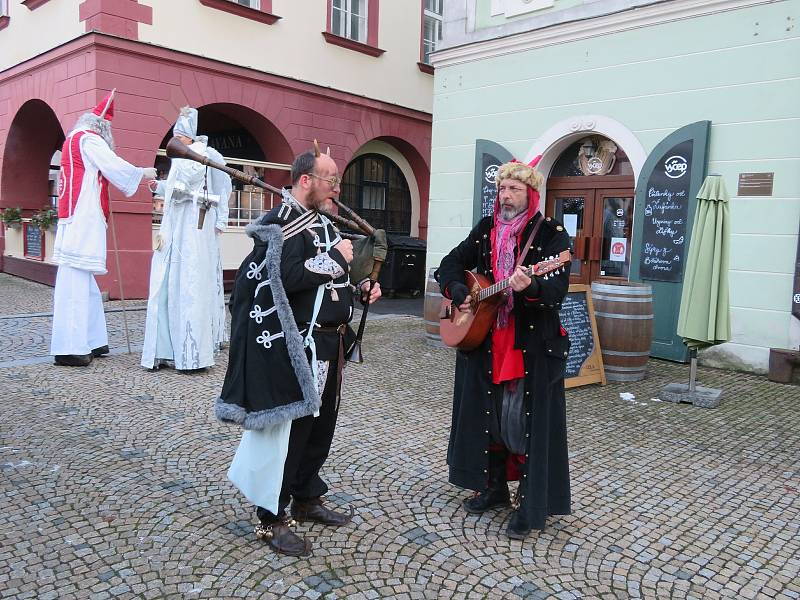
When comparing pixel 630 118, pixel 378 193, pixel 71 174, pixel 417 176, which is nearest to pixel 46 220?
pixel 71 174

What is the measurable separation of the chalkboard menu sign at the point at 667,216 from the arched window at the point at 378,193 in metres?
8.09

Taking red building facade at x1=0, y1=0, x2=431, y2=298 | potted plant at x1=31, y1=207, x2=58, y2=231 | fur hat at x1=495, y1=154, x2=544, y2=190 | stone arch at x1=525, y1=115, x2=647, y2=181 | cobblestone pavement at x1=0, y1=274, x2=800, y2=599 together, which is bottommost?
cobblestone pavement at x1=0, y1=274, x2=800, y2=599

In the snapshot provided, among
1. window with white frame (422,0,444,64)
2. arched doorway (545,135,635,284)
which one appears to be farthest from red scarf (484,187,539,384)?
window with white frame (422,0,444,64)

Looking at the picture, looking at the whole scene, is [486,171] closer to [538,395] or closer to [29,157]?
[538,395]

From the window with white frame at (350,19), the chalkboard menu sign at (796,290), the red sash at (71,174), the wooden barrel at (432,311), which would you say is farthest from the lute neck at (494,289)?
the window with white frame at (350,19)

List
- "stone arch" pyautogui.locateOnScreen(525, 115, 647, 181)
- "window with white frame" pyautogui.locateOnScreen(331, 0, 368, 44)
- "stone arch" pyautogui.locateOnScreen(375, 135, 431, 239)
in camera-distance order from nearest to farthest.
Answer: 1. "stone arch" pyautogui.locateOnScreen(525, 115, 647, 181)
2. "window with white frame" pyautogui.locateOnScreen(331, 0, 368, 44)
3. "stone arch" pyautogui.locateOnScreen(375, 135, 431, 239)

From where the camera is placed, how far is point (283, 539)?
2.85 m

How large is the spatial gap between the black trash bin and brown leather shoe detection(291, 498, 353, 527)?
9545mm

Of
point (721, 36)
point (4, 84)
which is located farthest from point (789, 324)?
point (4, 84)

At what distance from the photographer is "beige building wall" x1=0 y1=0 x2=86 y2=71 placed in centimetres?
1080

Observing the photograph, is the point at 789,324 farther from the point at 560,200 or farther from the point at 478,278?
the point at 478,278

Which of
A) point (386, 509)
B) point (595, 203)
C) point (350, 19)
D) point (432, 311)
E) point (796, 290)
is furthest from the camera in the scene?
point (350, 19)

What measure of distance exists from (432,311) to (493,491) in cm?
437

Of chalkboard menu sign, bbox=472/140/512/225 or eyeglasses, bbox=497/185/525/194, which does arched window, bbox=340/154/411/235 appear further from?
eyeglasses, bbox=497/185/525/194
